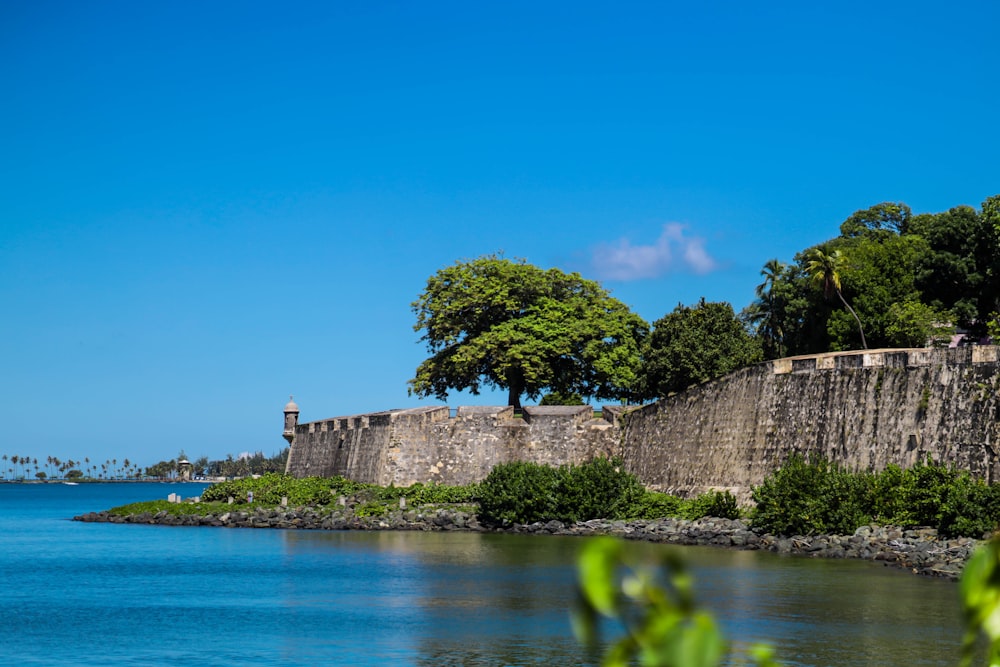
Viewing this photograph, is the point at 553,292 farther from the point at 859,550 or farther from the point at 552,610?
the point at 552,610

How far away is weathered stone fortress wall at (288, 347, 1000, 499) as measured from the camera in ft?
89.3

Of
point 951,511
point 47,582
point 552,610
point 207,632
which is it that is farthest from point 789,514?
point 47,582

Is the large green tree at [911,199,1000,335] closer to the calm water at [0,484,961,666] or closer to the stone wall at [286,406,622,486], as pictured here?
the stone wall at [286,406,622,486]

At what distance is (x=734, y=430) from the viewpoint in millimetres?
35500

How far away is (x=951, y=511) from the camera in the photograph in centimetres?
2473

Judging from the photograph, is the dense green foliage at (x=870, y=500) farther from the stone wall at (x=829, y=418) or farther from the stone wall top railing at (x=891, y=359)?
the stone wall top railing at (x=891, y=359)

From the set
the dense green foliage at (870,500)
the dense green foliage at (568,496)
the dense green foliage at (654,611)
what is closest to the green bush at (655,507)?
the dense green foliage at (568,496)

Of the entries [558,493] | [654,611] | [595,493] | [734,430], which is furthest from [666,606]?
[558,493]

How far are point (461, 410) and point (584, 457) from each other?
4669 millimetres

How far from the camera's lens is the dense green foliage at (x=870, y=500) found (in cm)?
2448

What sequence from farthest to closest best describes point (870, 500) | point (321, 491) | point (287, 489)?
point (287, 489) < point (321, 491) < point (870, 500)

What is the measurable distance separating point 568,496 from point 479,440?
6.65 m

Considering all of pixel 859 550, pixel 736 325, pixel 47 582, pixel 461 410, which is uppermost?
pixel 736 325

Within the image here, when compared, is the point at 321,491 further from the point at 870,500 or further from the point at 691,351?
the point at 870,500
